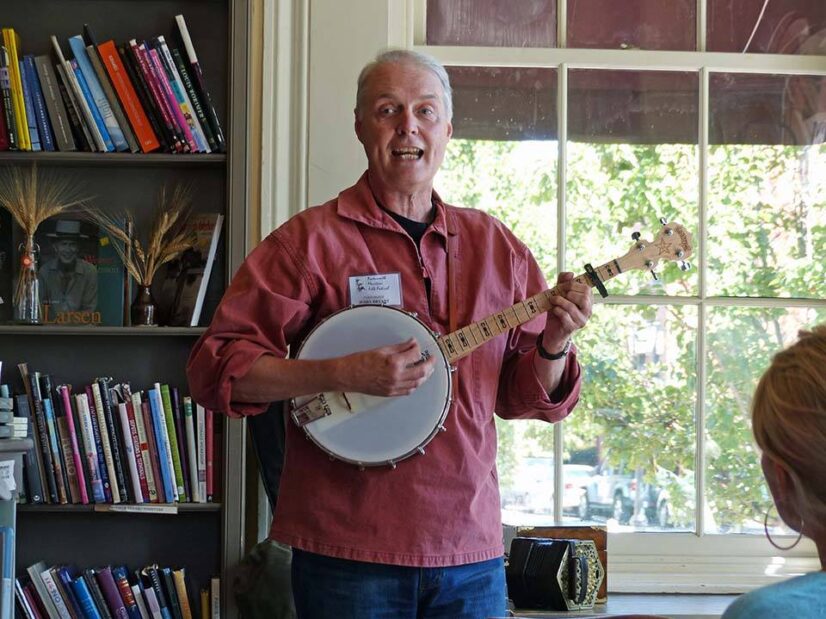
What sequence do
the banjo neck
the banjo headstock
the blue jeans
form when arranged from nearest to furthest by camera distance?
the blue jeans, the banjo neck, the banjo headstock

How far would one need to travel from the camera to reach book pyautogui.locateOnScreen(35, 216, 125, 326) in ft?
8.99

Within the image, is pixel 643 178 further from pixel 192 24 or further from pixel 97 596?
pixel 97 596

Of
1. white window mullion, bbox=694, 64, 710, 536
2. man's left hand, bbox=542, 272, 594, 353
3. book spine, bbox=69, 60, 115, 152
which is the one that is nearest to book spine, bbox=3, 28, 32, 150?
book spine, bbox=69, 60, 115, 152

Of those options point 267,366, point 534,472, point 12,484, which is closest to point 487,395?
point 267,366

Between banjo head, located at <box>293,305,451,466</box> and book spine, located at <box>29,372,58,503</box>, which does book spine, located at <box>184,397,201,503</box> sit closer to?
book spine, located at <box>29,372,58,503</box>

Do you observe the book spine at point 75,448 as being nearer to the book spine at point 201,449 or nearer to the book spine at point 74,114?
the book spine at point 201,449

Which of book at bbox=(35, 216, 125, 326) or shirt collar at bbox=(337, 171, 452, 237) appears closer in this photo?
shirt collar at bbox=(337, 171, 452, 237)

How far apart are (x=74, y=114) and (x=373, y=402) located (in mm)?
1222

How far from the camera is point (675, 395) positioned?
2914 millimetres

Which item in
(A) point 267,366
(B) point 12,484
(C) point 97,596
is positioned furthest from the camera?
(C) point 97,596

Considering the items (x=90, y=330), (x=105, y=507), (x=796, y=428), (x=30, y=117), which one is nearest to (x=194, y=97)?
(x=30, y=117)

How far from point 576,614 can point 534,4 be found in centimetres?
157

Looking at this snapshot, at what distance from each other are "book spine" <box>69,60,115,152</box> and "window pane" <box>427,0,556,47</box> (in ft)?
2.88

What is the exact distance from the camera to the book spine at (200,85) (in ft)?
8.80
